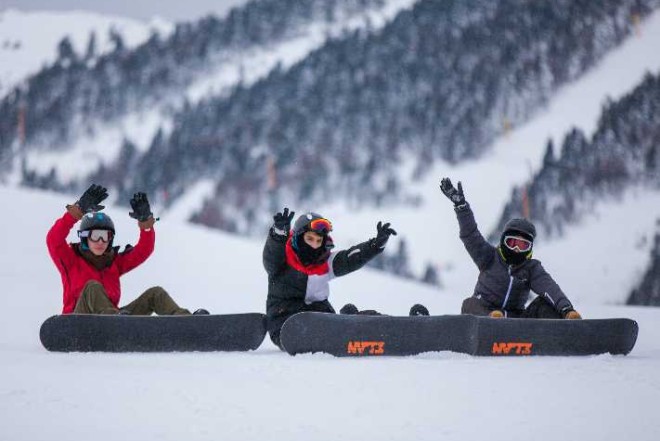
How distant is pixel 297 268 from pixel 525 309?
235 cm

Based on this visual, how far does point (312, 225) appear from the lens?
6.52m

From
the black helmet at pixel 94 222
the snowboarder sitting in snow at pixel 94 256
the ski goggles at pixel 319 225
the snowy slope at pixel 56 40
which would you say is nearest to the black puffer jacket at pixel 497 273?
the ski goggles at pixel 319 225

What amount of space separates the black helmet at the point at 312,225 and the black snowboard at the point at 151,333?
2.75 feet

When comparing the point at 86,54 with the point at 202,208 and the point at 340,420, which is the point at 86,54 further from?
the point at 340,420

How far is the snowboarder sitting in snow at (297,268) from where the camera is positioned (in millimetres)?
6566

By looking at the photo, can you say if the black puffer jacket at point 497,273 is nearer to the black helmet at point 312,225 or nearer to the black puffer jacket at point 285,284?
the black puffer jacket at point 285,284

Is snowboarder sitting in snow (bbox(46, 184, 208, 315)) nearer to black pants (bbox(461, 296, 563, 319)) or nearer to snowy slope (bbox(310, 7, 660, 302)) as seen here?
black pants (bbox(461, 296, 563, 319))

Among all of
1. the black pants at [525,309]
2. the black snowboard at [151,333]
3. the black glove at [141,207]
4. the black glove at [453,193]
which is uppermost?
the black glove at [453,193]

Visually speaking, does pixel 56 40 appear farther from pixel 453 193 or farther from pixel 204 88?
pixel 453 193

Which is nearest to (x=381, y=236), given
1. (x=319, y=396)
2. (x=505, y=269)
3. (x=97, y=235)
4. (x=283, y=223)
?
(x=283, y=223)

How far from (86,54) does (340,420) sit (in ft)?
619

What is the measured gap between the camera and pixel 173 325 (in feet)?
19.8

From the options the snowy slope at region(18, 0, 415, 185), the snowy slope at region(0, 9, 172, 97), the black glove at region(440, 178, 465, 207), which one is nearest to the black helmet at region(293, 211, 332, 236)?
the black glove at region(440, 178, 465, 207)

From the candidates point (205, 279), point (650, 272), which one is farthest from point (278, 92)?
point (205, 279)
